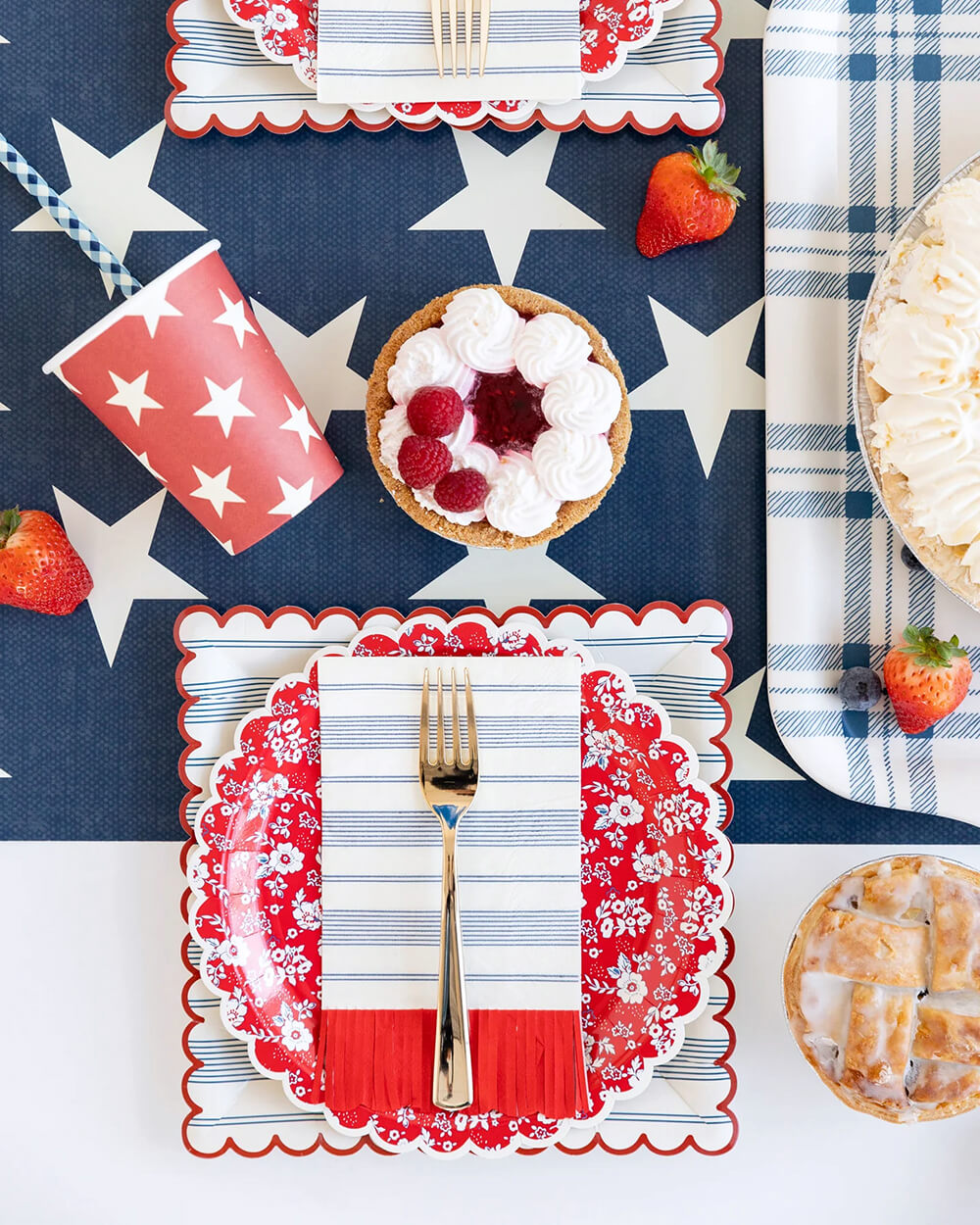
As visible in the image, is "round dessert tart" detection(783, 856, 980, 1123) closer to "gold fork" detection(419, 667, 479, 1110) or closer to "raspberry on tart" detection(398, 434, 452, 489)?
"gold fork" detection(419, 667, 479, 1110)

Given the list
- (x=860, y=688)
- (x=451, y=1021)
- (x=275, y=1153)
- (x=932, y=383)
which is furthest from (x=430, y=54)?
(x=275, y=1153)

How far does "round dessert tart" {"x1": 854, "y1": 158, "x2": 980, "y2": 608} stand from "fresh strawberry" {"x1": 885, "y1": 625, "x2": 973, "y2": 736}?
0.23 ft

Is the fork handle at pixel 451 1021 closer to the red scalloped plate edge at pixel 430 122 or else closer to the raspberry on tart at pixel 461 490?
the raspberry on tart at pixel 461 490

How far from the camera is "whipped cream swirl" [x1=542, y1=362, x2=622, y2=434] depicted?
92 cm

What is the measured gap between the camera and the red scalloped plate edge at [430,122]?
101cm

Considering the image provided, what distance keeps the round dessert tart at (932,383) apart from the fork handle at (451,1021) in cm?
64

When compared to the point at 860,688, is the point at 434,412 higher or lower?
higher

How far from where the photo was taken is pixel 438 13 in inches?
39.1

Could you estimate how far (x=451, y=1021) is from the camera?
99cm

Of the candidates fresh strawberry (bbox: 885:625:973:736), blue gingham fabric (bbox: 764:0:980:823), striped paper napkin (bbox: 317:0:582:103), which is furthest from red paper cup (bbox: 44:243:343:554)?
fresh strawberry (bbox: 885:625:973:736)

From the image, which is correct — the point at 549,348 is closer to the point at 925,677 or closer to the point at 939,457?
the point at 939,457

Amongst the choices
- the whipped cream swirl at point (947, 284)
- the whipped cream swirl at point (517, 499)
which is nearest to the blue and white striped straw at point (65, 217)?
the whipped cream swirl at point (517, 499)

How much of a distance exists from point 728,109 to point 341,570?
72cm

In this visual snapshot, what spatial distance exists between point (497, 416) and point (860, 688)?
0.53 m
